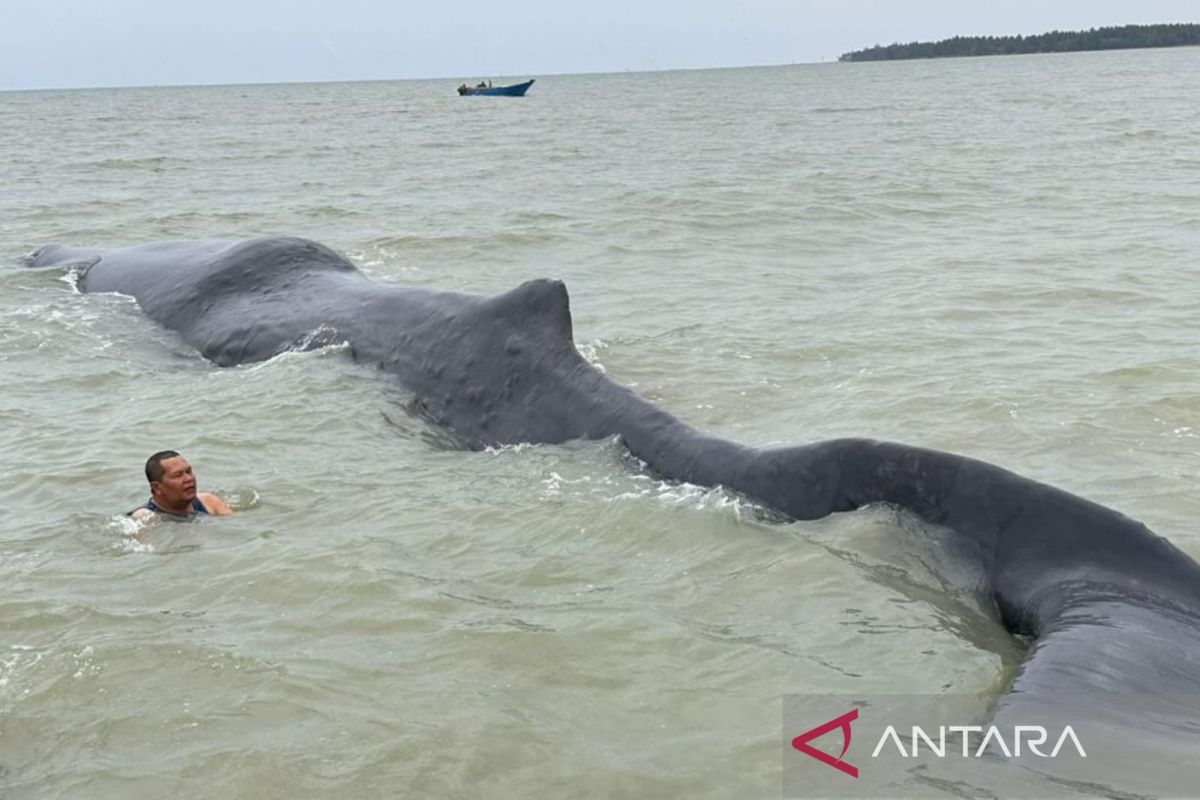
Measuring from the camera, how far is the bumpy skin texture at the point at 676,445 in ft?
15.0

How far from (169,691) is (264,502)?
2702mm

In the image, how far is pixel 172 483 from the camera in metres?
7.51

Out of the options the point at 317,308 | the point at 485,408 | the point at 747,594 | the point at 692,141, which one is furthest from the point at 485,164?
the point at 747,594

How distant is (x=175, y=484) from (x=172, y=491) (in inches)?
1.9

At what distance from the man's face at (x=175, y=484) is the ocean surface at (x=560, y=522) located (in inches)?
11.1

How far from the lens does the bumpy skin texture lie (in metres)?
4.58

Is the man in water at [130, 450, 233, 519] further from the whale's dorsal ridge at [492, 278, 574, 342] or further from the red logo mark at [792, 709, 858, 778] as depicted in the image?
the red logo mark at [792, 709, 858, 778]

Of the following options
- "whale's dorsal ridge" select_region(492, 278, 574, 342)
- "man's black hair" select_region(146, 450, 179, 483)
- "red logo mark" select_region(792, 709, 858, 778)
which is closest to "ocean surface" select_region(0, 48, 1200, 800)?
"red logo mark" select_region(792, 709, 858, 778)

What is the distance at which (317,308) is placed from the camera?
10.7 metres

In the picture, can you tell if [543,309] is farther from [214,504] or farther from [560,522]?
[214,504]

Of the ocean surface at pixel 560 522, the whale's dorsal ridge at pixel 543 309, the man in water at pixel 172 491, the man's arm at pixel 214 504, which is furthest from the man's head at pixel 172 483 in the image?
the whale's dorsal ridge at pixel 543 309

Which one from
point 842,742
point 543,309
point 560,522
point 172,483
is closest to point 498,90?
point 543,309

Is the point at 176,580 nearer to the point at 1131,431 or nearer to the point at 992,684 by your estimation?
the point at 992,684

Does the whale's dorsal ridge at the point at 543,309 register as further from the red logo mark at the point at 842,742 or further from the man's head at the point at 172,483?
the red logo mark at the point at 842,742
